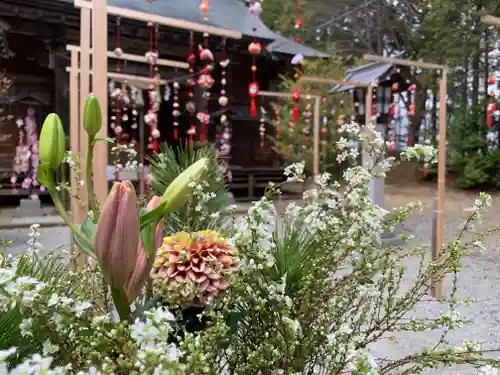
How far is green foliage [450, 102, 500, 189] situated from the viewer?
1192cm

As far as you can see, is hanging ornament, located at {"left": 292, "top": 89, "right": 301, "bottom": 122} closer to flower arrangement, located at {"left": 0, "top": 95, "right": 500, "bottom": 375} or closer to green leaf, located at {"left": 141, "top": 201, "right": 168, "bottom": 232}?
flower arrangement, located at {"left": 0, "top": 95, "right": 500, "bottom": 375}

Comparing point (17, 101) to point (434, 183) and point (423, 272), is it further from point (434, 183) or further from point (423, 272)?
point (434, 183)

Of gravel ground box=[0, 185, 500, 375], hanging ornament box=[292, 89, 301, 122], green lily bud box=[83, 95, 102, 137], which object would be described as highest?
hanging ornament box=[292, 89, 301, 122]

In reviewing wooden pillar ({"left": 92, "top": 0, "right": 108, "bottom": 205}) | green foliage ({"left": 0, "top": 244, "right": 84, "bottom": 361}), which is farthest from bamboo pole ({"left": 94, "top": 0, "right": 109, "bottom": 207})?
green foliage ({"left": 0, "top": 244, "right": 84, "bottom": 361})

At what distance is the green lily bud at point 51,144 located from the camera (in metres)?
0.60

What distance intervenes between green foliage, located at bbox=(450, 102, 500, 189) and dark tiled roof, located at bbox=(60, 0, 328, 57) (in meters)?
4.67

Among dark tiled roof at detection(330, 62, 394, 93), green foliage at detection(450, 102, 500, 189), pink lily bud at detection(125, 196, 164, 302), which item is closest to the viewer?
pink lily bud at detection(125, 196, 164, 302)

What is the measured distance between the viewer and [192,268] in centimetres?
60

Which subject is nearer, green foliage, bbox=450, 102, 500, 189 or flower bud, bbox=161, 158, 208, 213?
flower bud, bbox=161, 158, 208, 213

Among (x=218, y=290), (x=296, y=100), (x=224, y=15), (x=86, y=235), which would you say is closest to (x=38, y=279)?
(x=86, y=235)

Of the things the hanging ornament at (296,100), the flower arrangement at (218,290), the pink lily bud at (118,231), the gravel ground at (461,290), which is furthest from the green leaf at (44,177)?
the hanging ornament at (296,100)

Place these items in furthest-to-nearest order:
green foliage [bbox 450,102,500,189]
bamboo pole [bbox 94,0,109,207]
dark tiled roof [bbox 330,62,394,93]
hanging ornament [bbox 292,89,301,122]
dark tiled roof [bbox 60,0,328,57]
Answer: green foliage [bbox 450,102,500,189]
dark tiled roof [bbox 60,0,328,57]
hanging ornament [bbox 292,89,301,122]
dark tiled roof [bbox 330,62,394,93]
bamboo pole [bbox 94,0,109,207]

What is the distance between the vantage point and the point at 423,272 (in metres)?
0.75

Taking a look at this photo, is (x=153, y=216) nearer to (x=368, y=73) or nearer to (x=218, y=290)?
(x=218, y=290)
